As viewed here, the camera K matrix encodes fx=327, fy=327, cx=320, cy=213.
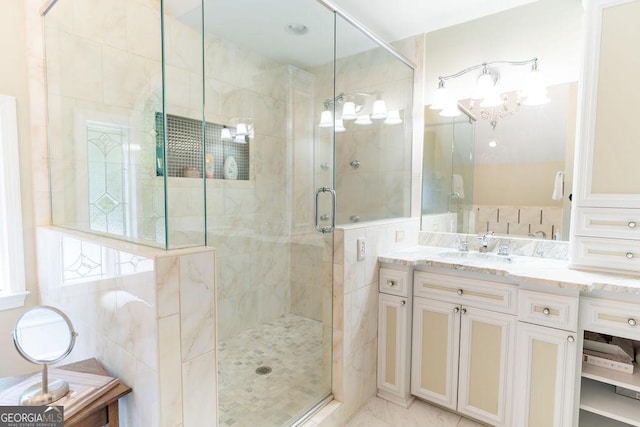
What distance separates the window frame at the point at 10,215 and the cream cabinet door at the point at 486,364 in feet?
8.67

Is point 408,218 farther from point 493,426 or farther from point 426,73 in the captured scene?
point 493,426

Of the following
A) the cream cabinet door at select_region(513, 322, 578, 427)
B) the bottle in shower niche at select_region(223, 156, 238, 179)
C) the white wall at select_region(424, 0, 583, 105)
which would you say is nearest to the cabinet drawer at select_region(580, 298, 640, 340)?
the cream cabinet door at select_region(513, 322, 578, 427)

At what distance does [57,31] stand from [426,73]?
2480 mm

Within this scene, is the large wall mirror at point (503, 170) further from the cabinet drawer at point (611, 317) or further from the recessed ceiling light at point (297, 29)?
the recessed ceiling light at point (297, 29)

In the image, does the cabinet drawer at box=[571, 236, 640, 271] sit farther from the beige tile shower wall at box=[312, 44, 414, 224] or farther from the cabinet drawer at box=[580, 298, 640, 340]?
the beige tile shower wall at box=[312, 44, 414, 224]

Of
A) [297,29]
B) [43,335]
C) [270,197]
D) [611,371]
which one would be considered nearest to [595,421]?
[611,371]

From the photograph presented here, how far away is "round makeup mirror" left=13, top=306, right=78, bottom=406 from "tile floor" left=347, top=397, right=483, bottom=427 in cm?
154

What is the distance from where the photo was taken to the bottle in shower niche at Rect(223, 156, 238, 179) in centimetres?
266

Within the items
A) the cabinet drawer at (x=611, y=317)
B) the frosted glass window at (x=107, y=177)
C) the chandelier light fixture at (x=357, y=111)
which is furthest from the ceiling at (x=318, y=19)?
the cabinet drawer at (x=611, y=317)

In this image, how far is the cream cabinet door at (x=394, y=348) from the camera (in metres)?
2.09

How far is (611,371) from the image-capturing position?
5.32 feet

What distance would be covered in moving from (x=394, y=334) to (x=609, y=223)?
1.33 m

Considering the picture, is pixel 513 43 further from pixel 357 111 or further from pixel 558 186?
pixel 357 111

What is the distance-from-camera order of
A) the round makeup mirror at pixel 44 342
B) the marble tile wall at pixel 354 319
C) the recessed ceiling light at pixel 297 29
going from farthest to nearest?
the recessed ceiling light at pixel 297 29 → the marble tile wall at pixel 354 319 → the round makeup mirror at pixel 44 342
